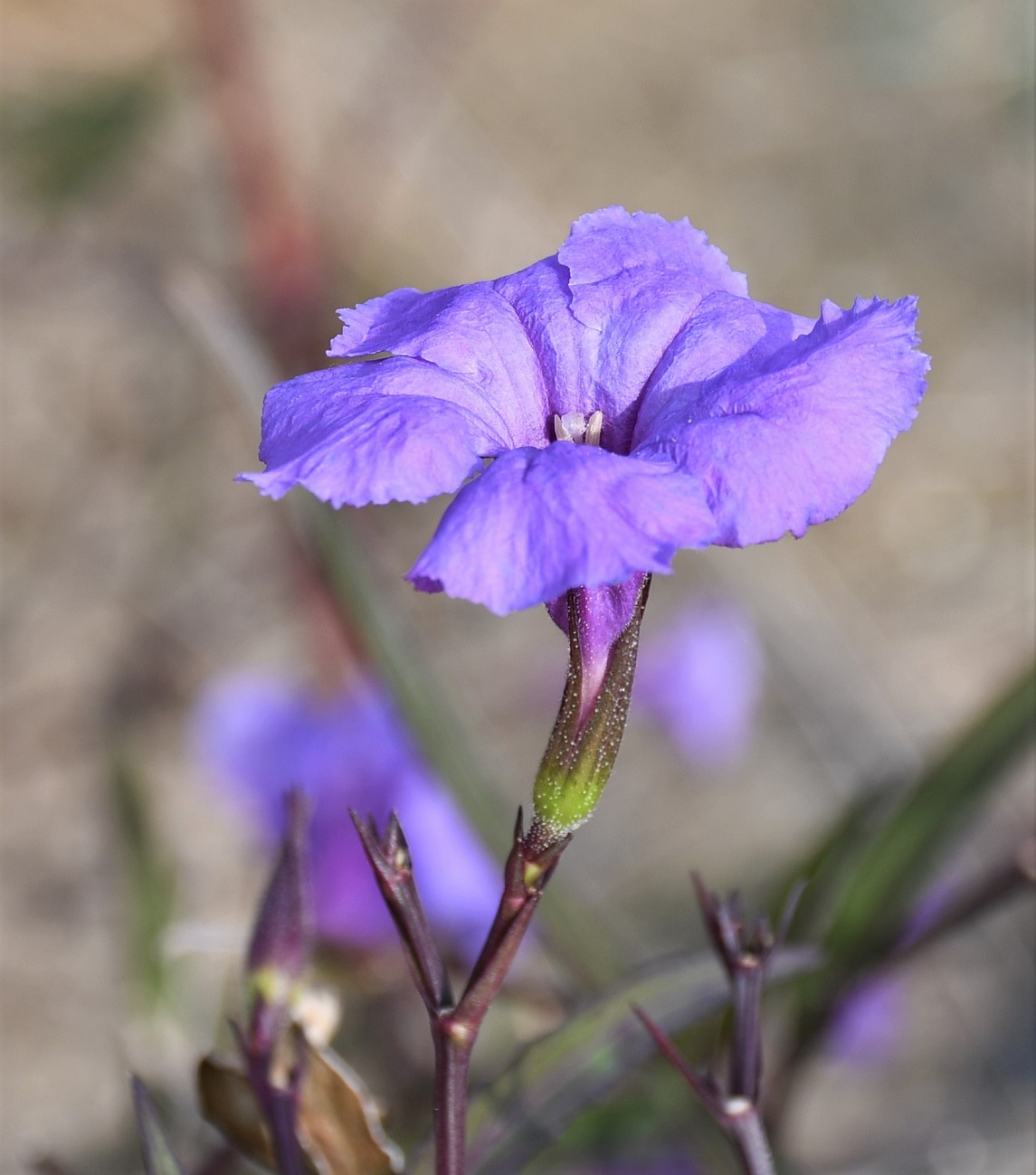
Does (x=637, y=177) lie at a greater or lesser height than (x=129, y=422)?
greater

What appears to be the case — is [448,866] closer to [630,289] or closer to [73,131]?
[630,289]

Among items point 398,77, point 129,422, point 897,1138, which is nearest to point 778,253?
point 398,77

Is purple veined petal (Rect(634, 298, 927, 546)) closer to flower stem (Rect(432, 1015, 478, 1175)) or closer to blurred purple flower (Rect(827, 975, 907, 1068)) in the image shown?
flower stem (Rect(432, 1015, 478, 1175))

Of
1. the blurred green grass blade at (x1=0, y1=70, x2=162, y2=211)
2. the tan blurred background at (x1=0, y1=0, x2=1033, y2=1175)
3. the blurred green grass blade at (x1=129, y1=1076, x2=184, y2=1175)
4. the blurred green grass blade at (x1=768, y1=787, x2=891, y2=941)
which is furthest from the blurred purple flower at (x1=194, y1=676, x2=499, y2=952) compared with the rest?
the blurred green grass blade at (x1=0, y1=70, x2=162, y2=211)

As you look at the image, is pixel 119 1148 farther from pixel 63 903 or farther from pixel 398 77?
pixel 398 77

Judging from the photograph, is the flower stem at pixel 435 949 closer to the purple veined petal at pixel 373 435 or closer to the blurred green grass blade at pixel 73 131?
the purple veined petal at pixel 373 435

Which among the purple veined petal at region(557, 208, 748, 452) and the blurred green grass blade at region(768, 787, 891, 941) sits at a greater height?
the purple veined petal at region(557, 208, 748, 452)
